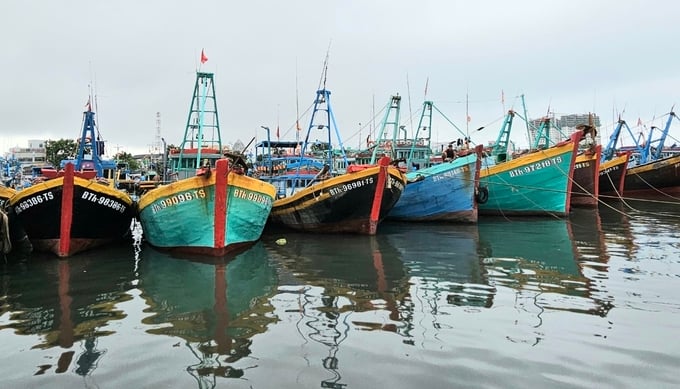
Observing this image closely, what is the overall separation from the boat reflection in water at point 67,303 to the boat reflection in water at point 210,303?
19.7 inches

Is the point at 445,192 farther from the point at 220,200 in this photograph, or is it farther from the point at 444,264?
the point at 220,200

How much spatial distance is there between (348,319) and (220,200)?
5.20 m

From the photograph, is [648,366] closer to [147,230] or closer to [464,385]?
[464,385]

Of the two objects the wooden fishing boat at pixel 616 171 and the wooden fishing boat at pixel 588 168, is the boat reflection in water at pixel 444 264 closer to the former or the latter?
the wooden fishing boat at pixel 588 168

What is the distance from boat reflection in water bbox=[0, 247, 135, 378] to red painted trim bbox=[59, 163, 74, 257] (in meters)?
0.33

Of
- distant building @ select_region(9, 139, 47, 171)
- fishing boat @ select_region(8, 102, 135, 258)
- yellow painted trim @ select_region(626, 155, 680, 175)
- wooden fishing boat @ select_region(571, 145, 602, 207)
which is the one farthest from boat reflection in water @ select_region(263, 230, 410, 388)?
distant building @ select_region(9, 139, 47, 171)

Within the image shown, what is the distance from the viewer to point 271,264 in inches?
389

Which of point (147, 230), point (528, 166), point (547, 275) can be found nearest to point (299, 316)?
point (547, 275)

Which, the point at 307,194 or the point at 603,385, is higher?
the point at 307,194

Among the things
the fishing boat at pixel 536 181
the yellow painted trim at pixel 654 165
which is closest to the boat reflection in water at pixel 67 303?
the fishing boat at pixel 536 181

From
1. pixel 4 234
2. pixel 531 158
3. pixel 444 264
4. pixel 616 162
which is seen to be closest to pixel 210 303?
pixel 444 264

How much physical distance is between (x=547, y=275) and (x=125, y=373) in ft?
22.1

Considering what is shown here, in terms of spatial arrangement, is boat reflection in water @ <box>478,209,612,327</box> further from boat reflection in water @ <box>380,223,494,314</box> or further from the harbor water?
boat reflection in water @ <box>380,223,494,314</box>

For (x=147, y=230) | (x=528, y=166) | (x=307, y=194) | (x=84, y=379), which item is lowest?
(x=84, y=379)
